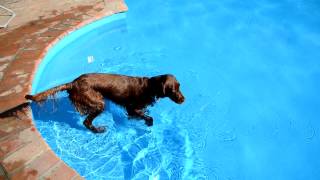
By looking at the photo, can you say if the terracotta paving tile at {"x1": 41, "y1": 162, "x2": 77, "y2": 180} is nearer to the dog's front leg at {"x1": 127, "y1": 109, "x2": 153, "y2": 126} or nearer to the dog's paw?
the dog's paw

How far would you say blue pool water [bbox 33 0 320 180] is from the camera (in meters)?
5.82

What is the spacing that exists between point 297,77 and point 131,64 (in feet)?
11.5

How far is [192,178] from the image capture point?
18.4ft

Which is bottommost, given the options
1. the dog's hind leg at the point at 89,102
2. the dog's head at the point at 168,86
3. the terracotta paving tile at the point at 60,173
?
the terracotta paving tile at the point at 60,173

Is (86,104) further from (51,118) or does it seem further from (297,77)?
(297,77)

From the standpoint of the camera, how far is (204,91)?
23.5 feet

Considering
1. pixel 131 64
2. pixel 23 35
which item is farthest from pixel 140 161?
pixel 23 35

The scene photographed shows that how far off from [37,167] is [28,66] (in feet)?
8.02

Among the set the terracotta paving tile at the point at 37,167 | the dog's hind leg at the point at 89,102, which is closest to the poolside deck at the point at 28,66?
the terracotta paving tile at the point at 37,167

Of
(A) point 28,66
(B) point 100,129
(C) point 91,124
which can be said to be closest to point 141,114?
(B) point 100,129

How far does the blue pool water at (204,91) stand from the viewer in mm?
5824

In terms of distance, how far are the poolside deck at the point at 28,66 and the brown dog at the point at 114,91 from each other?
0.75 meters

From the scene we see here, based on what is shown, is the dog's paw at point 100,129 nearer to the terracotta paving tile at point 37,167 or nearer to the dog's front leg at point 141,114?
the dog's front leg at point 141,114

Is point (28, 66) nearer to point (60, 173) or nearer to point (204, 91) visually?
point (60, 173)
